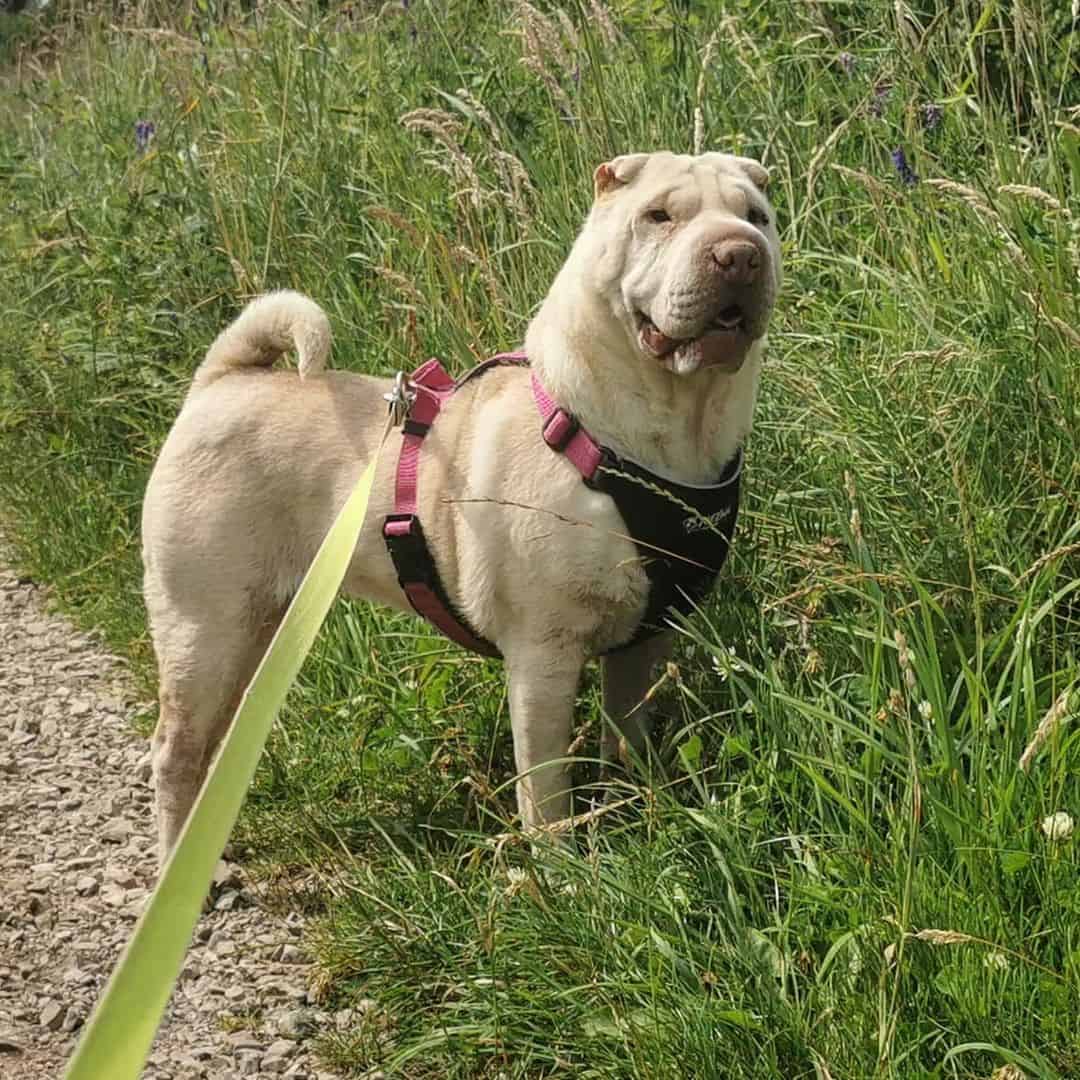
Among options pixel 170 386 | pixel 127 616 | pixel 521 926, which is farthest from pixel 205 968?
pixel 170 386

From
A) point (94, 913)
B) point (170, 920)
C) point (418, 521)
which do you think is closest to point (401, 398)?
point (418, 521)

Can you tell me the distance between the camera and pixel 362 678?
375cm

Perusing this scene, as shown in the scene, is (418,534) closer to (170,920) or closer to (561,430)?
(561,430)

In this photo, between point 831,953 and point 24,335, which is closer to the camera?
point 831,953

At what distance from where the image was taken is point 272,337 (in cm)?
344

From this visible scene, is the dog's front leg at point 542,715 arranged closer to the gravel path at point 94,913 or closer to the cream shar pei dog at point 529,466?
the cream shar pei dog at point 529,466

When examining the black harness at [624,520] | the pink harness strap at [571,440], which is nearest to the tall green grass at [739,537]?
the black harness at [624,520]

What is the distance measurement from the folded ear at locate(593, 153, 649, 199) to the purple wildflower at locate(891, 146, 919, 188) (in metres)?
1.01

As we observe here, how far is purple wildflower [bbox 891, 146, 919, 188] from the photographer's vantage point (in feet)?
12.2

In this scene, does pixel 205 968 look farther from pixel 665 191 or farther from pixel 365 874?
pixel 665 191

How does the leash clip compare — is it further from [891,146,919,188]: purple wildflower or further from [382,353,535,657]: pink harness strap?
[891,146,919,188]: purple wildflower

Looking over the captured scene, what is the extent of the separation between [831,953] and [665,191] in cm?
146

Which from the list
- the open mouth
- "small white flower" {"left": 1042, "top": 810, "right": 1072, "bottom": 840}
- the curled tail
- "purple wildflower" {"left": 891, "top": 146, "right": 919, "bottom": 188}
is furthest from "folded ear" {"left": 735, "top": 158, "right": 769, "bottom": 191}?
"small white flower" {"left": 1042, "top": 810, "right": 1072, "bottom": 840}

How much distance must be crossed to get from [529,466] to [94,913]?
1433 mm
